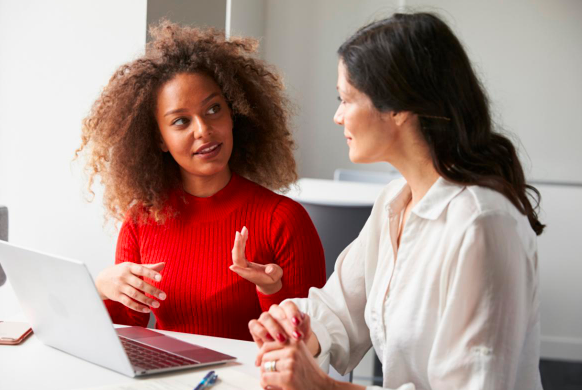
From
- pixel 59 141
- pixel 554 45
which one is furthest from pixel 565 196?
pixel 59 141

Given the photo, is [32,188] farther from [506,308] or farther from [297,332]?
[506,308]

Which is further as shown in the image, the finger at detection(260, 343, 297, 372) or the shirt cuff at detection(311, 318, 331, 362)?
the shirt cuff at detection(311, 318, 331, 362)

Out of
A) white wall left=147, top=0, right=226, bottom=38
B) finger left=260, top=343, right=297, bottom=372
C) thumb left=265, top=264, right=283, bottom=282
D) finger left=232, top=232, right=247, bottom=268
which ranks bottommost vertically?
thumb left=265, top=264, right=283, bottom=282

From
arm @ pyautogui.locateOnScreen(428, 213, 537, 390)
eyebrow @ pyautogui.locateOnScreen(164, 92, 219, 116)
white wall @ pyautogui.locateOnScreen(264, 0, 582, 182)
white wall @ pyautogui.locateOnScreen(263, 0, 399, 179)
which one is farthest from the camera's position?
white wall @ pyautogui.locateOnScreen(263, 0, 399, 179)

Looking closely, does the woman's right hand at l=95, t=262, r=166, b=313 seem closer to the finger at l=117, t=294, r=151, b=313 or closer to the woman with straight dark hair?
the finger at l=117, t=294, r=151, b=313

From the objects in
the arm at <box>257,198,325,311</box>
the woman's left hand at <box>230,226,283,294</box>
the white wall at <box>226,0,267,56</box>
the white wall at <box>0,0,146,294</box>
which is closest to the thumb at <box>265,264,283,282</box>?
the woman's left hand at <box>230,226,283,294</box>

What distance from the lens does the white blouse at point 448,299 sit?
970 mm

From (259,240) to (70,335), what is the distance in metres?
0.58

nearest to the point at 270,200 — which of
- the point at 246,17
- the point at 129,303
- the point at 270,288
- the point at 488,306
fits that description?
the point at 270,288

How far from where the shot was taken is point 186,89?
166 cm

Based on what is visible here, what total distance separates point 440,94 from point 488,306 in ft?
1.18

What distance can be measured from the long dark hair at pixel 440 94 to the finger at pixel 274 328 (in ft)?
1.24

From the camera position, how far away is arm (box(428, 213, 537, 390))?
3.17 feet

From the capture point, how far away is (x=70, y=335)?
118 cm
